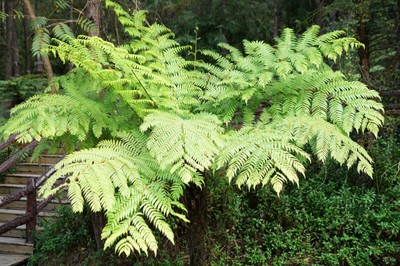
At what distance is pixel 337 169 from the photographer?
16.0ft

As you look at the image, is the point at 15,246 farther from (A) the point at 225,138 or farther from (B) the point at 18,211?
(A) the point at 225,138

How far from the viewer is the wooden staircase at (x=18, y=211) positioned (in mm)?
5188

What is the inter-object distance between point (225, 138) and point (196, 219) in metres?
0.83

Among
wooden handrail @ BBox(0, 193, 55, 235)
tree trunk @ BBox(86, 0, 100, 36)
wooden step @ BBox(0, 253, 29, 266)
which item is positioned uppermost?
tree trunk @ BBox(86, 0, 100, 36)

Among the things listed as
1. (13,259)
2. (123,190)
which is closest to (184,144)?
(123,190)

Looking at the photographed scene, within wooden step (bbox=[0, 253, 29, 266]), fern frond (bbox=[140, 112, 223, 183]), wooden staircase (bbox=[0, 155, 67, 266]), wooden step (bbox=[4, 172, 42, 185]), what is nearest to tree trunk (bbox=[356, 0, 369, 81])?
fern frond (bbox=[140, 112, 223, 183])

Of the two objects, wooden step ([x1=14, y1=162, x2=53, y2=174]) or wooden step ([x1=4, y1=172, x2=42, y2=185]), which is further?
wooden step ([x1=14, y1=162, x2=53, y2=174])

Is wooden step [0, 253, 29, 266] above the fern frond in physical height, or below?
below

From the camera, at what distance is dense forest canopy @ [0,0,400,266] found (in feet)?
6.52

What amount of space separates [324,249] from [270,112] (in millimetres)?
1943

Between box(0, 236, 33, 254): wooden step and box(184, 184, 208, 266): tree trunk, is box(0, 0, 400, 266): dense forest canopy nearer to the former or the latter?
box(184, 184, 208, 266): tree trunk

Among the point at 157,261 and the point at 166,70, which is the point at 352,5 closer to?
the point at 166,70

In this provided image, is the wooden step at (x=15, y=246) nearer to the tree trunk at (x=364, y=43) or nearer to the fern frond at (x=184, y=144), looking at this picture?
the fern frond at (x=184, y=144)

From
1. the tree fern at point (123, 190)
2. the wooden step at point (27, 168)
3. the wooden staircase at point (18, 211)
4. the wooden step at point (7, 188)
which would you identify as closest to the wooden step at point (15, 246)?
the wooden staircase at point (18, 211)
